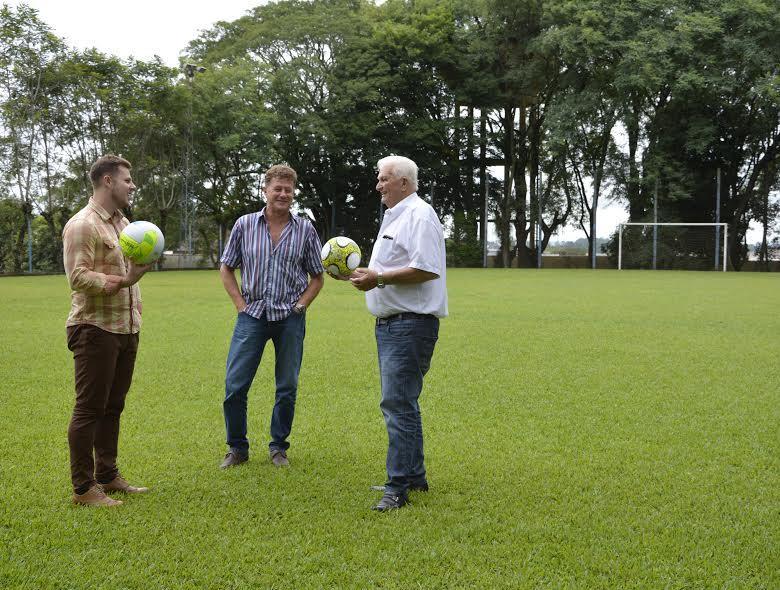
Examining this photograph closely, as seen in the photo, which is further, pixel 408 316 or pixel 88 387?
pixel 408 316

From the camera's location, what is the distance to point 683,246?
1468 inches

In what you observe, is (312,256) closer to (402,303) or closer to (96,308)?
(402,303)

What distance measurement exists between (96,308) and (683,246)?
36645mm

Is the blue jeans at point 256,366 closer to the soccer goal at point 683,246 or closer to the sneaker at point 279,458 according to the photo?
the sneaker at point 279,458

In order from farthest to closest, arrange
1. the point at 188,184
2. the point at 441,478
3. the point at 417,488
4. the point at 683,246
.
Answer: the point at 683,246 < the point at 188,184 < the point at 441,478 < the point at 417,488

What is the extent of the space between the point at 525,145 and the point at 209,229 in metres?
17.4

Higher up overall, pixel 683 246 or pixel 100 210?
pixel 683 246

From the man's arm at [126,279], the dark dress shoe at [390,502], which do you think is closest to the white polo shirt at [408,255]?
the dark dress shoe at [390,502]

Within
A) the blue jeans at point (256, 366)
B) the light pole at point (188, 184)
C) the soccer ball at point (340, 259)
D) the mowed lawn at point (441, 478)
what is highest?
the light pole at point (188, 184)

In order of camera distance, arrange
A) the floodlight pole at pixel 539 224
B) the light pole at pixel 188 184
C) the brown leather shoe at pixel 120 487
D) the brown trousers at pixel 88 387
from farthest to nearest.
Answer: the floodlight pole at pixel 539 224
the light pole at pixel 188 184
the brown leather shoe at pixel 120 487
the brown trousers at pixel 88 387

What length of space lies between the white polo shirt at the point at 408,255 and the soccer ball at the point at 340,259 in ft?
0.88

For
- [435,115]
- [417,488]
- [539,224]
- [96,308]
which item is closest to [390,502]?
[417,488]

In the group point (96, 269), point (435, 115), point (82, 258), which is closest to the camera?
point (82, 258)

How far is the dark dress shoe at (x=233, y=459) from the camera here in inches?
199
